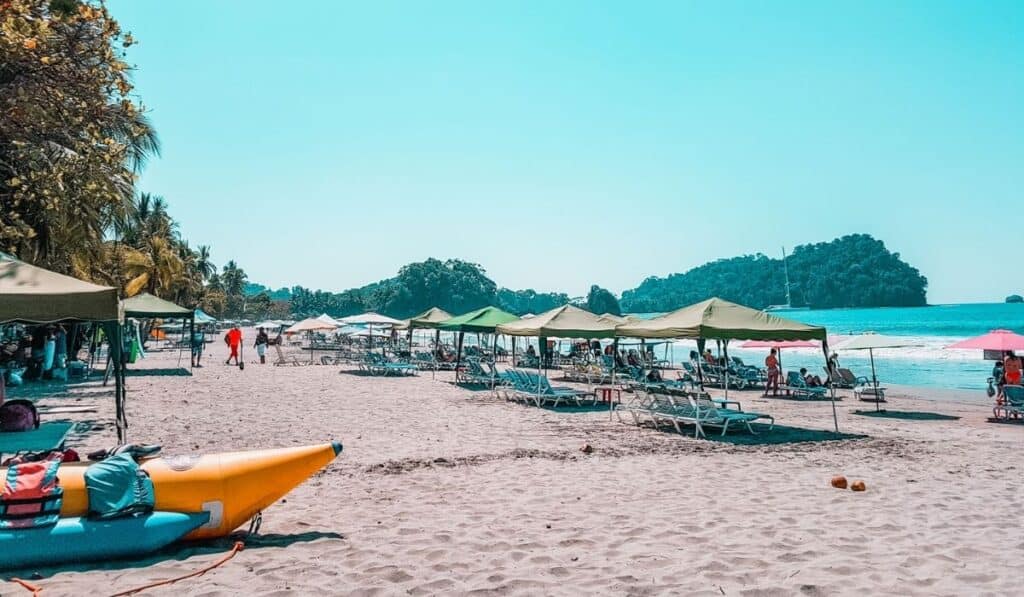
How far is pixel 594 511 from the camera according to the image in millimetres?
6137

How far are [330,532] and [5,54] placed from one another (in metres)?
7.21

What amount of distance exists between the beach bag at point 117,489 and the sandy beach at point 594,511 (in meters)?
0.36

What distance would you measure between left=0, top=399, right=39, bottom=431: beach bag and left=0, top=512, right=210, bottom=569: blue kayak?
2.94 metres

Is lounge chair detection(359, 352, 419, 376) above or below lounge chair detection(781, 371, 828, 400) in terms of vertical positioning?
above

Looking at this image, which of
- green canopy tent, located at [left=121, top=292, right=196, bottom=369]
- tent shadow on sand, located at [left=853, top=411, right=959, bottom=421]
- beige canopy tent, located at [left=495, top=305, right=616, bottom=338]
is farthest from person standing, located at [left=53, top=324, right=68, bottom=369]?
tent shadow on sand, located at [left=853, top=411, right=959, bottom=421]

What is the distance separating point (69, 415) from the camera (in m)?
11.6

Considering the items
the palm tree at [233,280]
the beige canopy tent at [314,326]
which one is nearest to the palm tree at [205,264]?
the palm tree at [233,280]

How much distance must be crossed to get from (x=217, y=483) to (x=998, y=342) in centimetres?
1561

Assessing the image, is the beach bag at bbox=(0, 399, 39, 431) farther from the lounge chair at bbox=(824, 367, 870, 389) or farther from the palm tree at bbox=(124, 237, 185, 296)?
the palm tree at bbox=(124, 237, 185, 296)

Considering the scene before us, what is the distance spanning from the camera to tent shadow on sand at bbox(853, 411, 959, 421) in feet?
47.2

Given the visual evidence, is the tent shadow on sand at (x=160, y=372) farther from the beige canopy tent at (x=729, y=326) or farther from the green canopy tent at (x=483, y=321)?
the beige canopy tent at (x=729, y=326)

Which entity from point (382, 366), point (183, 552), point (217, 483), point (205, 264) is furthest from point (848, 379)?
point (205, 264)

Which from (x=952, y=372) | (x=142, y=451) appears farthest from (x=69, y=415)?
(x=952, y=372)

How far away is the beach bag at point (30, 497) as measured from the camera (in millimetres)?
4512
